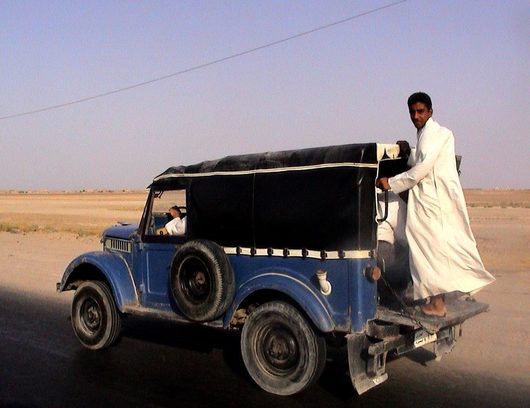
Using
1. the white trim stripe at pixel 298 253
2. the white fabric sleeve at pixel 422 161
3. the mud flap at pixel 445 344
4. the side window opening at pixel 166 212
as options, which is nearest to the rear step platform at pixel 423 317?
the mud flap at pixel 445 344

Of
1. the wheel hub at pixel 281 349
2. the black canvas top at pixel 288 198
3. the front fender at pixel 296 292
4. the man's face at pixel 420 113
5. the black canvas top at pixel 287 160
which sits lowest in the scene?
the wheel hub at pixel 281 349

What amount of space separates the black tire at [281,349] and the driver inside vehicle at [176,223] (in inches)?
56.9

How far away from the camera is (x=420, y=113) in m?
5.90

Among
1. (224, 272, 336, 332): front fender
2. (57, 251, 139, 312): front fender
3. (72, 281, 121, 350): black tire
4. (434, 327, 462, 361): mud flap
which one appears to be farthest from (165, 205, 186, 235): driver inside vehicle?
(434, 327, 462, 361): mud flap

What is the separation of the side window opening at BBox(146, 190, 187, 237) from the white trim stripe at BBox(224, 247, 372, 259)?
972 mm

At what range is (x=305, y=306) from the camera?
5.50 m

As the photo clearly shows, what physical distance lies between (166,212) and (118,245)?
78 cm

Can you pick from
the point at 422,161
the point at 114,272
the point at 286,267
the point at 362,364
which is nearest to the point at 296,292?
the point at 286,267

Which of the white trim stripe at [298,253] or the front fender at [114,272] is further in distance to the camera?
the front fender at [114,272]

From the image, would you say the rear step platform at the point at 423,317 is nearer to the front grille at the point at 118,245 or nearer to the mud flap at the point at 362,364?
the mud flap at the point at 362,364

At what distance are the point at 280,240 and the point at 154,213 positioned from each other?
1.98 meters

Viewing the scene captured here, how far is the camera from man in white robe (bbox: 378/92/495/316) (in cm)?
566

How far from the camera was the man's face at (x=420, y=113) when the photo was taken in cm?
589

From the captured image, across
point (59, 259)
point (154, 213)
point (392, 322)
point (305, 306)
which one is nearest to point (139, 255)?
point (154, 213)
